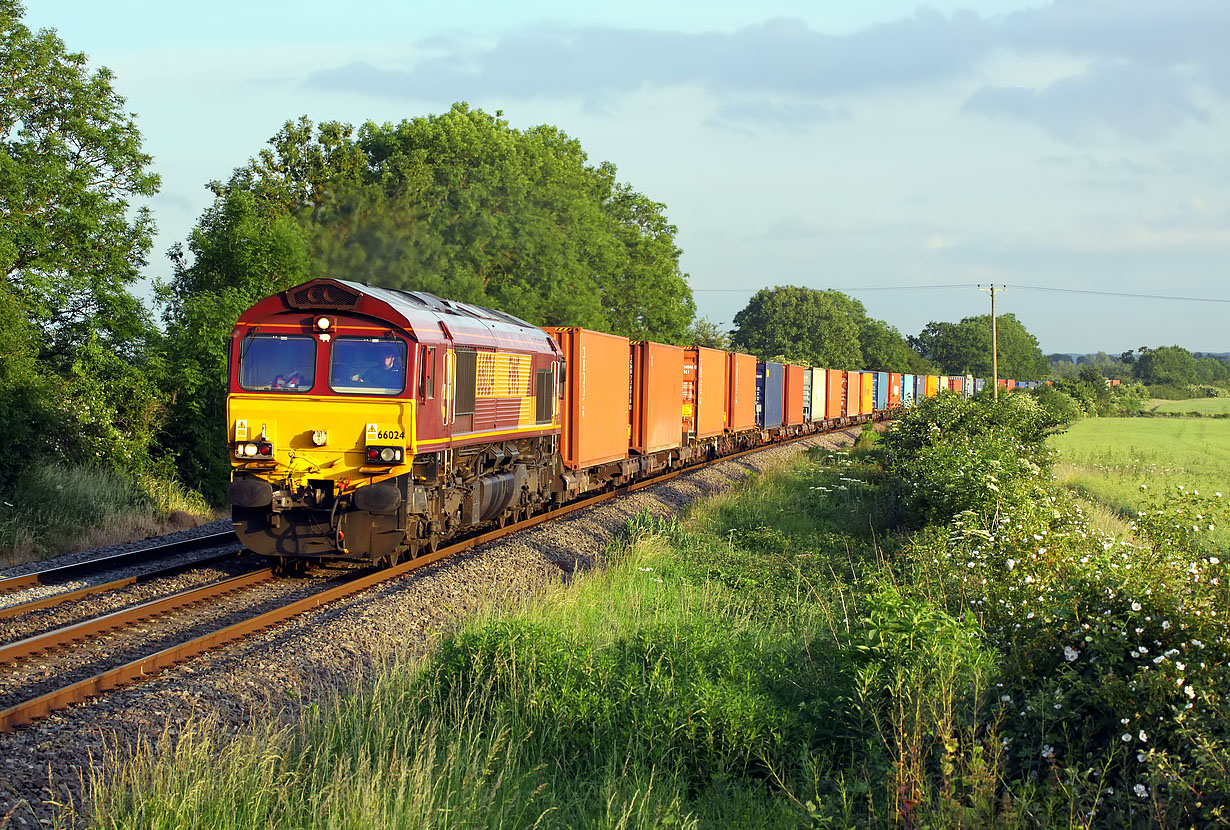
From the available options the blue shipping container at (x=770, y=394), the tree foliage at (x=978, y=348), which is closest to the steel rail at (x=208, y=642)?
the blue shipping container at (x=770, y=394)

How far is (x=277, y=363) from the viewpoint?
12.7 meters

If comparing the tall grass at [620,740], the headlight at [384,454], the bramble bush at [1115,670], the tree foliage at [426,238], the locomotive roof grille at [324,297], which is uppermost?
the tree foliage at [426,238]

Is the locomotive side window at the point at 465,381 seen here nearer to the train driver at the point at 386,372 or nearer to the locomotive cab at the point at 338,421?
the locomotive cab at the point at 338,421

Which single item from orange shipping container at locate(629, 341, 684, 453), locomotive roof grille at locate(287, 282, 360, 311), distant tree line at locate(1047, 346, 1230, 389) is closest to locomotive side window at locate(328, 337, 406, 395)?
locomotive roof grille at locate(287, 282, 360, 311)

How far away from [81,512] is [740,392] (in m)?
20.3

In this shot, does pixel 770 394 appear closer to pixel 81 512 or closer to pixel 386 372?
pixel 81 512

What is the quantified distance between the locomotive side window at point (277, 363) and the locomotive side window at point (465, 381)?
190cm

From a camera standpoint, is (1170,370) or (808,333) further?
(1170,370)

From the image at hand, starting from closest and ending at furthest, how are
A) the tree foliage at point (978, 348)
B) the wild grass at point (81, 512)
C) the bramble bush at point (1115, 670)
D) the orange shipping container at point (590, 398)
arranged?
1. the bramble bush at point (1115, 670)
2. the wild grass at point (81, 512)
3. the orange shipping container at point (590, 398)
4. the tree foliage at point (978, 348)

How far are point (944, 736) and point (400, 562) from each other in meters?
9.80

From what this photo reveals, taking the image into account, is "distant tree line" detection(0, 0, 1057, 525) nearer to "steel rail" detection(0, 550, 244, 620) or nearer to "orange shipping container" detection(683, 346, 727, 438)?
"steel rail" detection(0, 550, 244, 620)

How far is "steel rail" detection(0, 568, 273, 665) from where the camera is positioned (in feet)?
29.6

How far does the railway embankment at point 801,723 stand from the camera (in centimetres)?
514

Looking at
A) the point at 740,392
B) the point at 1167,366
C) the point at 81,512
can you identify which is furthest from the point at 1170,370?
the point at 81,512
